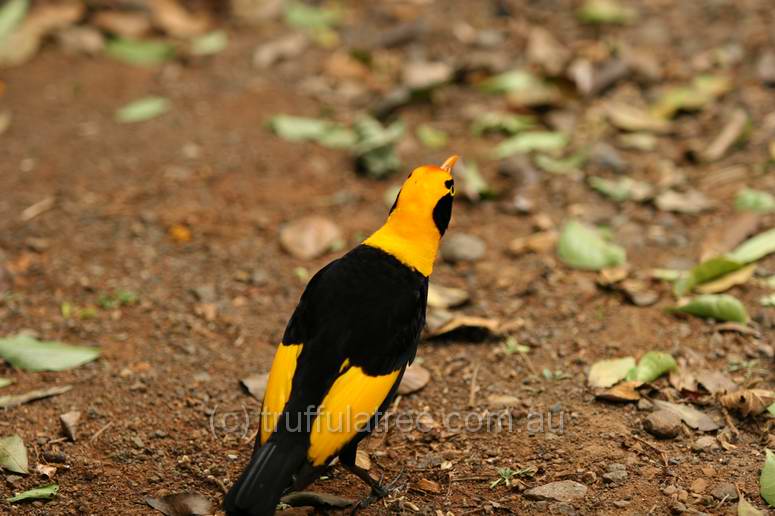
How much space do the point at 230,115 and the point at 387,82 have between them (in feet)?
3.86

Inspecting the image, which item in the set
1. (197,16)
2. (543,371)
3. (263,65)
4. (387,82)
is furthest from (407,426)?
(197,16)

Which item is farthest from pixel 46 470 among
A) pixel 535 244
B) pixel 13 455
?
pixel 535 244

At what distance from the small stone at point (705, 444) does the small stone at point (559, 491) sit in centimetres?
48

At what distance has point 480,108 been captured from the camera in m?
6.16

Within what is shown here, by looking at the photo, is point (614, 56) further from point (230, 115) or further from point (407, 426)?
point (407, 426)

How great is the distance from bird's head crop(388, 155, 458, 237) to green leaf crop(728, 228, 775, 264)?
1587 millimetres

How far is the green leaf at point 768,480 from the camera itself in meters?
2.87

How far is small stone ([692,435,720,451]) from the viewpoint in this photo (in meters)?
3.21

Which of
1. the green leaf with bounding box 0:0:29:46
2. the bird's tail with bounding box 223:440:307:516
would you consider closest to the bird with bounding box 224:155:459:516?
the bird's tail with bounding box 223:440:307:516

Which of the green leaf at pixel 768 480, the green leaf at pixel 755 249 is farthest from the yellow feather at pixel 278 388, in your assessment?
the green leaf at pixel 755 249

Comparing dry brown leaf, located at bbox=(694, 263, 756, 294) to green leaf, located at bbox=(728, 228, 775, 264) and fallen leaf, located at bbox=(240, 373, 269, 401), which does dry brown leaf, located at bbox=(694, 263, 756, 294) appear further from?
fallen leaf, located at bbox=(240, 373, 269, 401)

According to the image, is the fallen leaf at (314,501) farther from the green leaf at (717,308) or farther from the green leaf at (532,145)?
the green leaf at (532,145)

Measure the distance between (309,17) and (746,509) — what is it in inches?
226

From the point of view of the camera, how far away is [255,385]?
12.2ft
